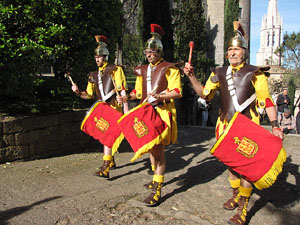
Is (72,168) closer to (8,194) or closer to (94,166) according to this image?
(94,166)

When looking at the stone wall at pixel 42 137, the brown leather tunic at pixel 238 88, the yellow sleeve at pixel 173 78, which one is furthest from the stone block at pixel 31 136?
the brown leather tunic at pixel 238 88

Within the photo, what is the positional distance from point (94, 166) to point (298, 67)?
3020cm

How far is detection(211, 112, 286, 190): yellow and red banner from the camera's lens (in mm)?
2943

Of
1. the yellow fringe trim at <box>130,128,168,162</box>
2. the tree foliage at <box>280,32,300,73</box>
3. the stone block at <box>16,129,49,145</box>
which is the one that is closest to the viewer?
the yellow fringe trim at <box>130,128,168,162</box>

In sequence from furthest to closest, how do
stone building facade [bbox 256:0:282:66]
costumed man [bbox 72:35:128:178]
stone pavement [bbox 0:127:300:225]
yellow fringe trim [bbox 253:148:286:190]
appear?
stone building facade [bbox 256:0:282:66] → costumed man [bbox 72:35:128:178] → stone pavement [bbox 0:127:300:225] → yellow fringe trim [bbox 253:148:286:190]

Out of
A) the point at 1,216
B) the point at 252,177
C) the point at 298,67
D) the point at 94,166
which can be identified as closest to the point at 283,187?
the point at 252,177

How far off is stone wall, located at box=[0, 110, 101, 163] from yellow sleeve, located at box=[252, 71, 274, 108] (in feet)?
13.3

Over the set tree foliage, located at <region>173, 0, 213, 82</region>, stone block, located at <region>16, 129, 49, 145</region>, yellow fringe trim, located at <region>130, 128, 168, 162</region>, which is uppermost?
tree foliage, located at <region>173, 0, 213, 82</region>

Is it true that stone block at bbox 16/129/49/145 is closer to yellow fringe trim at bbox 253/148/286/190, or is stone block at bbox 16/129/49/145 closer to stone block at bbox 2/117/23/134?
stone block at bbox 2/117/23/134

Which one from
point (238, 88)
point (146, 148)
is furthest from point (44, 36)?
point (238, 88)

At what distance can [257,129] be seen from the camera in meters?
3.04

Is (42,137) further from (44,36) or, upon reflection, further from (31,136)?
(44,36)

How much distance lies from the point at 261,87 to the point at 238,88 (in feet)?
0.80

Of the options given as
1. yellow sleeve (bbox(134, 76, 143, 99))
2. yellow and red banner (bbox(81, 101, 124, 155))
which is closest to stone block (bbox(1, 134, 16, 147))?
yellow and red banner (bbox(81, 101, 124, 155))
